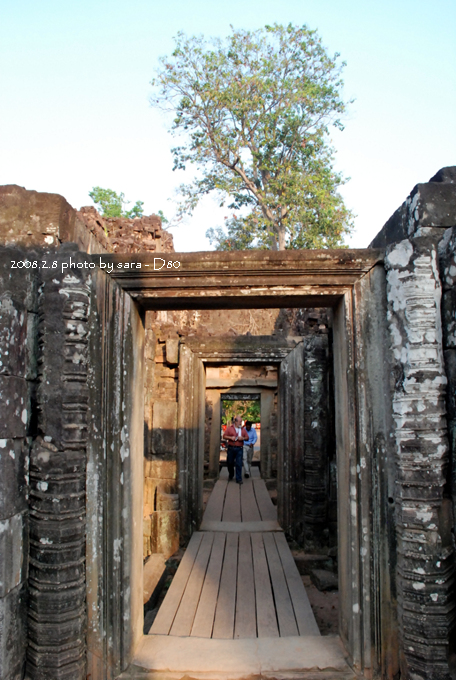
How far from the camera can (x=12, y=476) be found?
8.04 feet

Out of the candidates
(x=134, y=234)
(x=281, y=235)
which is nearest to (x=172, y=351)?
(x=134, y=234)

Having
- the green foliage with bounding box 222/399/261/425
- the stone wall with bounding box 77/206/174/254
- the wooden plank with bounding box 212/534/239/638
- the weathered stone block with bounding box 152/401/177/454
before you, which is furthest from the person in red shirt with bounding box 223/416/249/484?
the green foliage with bounding box 222/399/261/425

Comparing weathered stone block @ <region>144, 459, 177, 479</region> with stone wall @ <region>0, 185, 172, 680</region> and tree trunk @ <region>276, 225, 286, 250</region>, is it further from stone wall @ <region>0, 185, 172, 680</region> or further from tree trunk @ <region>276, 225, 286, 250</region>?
tree trunk @ <region>276, 225, 286, 250</region>

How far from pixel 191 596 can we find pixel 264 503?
4841mm

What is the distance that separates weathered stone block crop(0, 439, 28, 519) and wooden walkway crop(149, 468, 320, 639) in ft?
6.21

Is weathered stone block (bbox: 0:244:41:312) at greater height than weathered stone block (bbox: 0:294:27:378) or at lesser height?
greater

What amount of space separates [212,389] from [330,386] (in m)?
6.64

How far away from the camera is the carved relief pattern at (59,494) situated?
254 centimetres

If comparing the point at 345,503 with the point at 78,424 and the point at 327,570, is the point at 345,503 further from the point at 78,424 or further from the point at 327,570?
the point at 327,570

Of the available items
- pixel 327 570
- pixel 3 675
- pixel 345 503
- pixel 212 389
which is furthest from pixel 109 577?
pixel 212 389

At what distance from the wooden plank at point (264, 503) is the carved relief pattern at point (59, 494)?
5.69m

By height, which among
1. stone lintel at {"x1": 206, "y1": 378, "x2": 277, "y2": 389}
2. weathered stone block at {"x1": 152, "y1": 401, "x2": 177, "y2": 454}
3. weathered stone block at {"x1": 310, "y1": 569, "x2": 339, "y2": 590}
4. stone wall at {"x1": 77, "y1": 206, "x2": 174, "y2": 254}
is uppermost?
stone wall at {"x1": 77, "y1": 206, "x2": 174, "y2": 254}

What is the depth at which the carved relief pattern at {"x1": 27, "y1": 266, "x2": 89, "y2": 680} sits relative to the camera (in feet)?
8.34

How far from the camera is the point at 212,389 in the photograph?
499 inches
